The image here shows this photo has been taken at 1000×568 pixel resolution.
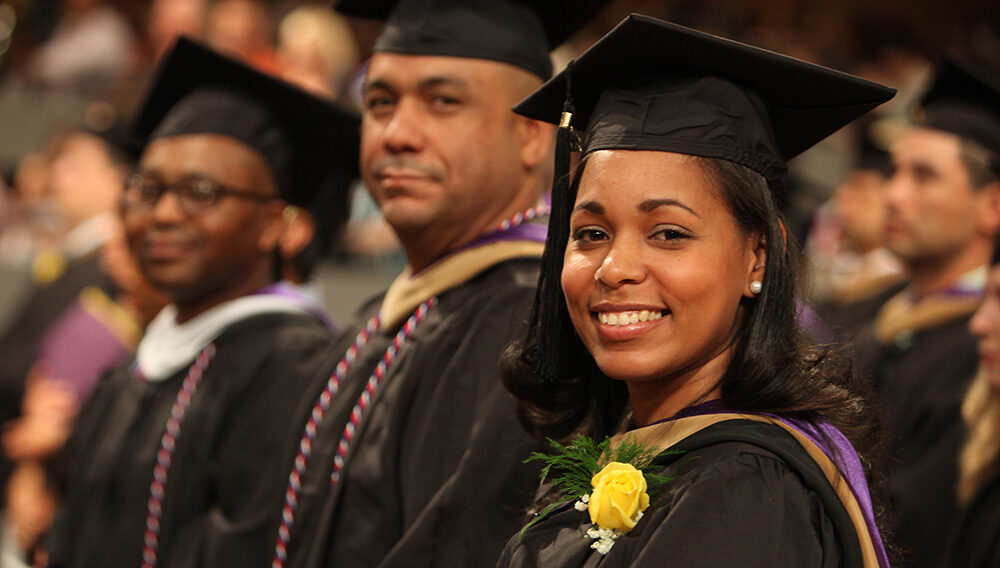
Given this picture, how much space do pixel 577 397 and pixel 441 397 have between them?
1.38 feet

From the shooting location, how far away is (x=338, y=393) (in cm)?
304

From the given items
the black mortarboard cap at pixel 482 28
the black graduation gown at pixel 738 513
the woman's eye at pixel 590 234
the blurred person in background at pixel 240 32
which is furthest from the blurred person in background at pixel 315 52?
the black graduation gown at pixel 738 513

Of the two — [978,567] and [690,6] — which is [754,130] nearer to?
[978,567]

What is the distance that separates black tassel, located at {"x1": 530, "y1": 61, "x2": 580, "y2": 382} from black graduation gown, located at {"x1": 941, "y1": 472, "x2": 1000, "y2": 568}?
1.79 metres

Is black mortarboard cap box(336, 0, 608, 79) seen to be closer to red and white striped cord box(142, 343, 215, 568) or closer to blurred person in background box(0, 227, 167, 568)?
red and white striped cord box(142, 343, 215, 568)

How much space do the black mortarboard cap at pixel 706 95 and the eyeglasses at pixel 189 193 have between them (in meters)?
1.72

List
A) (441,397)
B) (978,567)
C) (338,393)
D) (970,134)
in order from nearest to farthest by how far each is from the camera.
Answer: (441,397), (338,393), (978,567), (970,134)

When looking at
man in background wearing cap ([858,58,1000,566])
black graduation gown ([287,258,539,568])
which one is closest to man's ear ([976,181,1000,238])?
man in background wearing cap ([858,58,1000,566])

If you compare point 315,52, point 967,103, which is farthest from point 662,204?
point 315,52

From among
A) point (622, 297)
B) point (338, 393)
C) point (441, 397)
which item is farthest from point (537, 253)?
point (622, 297)

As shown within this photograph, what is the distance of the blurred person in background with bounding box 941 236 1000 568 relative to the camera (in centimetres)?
338

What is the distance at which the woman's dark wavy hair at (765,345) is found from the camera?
1988 millimetres

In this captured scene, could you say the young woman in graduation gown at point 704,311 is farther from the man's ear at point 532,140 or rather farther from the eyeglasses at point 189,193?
the eyeglasses at point 189,193

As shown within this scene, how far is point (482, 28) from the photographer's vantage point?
2900 millimetres
